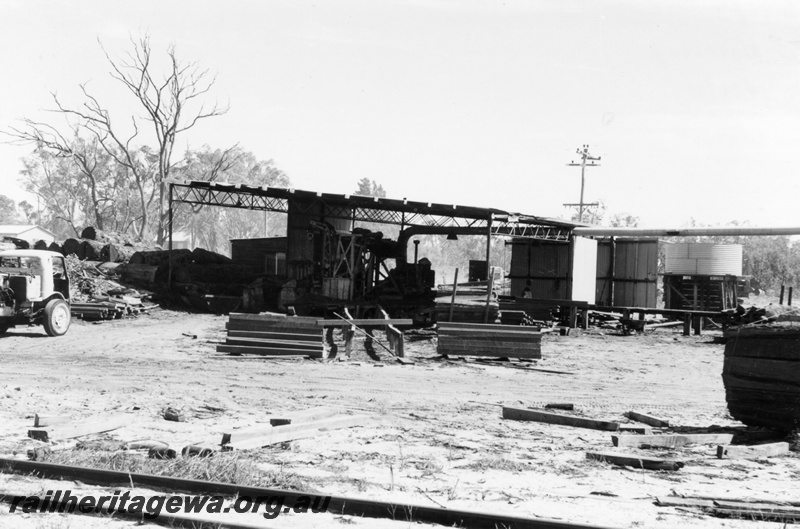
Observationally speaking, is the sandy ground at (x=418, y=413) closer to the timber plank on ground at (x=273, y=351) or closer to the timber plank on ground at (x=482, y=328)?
the timber plank on ground at (x=273, y=351)

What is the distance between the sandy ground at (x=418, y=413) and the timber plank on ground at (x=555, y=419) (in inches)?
7.0

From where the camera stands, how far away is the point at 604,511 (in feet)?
21.3

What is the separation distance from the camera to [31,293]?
2144cm

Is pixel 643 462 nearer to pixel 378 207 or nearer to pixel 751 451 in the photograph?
pixel 751 451

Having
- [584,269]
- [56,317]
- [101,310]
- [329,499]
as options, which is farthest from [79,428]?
[584,269]

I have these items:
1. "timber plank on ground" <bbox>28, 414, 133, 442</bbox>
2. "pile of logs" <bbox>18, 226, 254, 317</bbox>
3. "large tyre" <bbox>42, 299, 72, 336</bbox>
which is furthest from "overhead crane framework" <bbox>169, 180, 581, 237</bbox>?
"timber plank on ground" <bbox>28, 414, 133, 442</bbox>

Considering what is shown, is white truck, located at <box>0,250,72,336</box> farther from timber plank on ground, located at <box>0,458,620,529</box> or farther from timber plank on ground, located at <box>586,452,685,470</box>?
timber plank on ground, located at <box>586,452,685,470</box>

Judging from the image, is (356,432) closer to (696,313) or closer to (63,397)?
(63,397)

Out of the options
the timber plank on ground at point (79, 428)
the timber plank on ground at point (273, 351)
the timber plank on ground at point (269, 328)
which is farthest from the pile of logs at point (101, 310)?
the timber plank on ground at point (79, 428)

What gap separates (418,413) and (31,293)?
13946 mm

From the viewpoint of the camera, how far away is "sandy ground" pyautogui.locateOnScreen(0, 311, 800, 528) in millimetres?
6938

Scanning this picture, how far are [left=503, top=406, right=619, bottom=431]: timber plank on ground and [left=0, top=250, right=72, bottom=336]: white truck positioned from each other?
14994 mm

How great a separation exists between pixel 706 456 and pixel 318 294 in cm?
2469

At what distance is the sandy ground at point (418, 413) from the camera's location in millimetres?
6938
